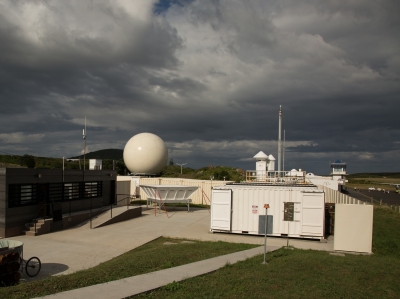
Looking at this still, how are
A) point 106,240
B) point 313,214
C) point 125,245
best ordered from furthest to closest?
point 313,214, point 106,240, point 125,245

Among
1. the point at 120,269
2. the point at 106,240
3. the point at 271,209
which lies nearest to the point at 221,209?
the point at 271,209

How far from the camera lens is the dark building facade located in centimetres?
1634

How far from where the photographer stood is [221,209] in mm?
18094

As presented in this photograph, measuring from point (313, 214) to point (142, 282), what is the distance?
11.0 meters

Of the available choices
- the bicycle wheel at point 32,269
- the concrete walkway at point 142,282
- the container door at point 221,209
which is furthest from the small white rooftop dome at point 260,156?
the bicycle wheel at point 32,269

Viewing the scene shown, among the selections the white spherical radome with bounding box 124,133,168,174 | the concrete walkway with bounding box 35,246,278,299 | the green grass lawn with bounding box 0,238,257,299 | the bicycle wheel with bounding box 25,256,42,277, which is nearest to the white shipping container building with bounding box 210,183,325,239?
the green grass lawn with bounding box 0,238,257,299

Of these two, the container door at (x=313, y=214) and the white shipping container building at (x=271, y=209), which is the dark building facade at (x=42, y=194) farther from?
the container door at (x=313, y=214)

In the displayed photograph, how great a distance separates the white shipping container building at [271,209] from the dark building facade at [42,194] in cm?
844

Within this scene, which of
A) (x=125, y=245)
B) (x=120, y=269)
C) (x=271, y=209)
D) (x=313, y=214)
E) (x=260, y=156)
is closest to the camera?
(x=120, y=269)

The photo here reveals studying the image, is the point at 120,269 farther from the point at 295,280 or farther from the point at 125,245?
the point at 125,245

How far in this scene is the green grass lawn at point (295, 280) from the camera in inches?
288

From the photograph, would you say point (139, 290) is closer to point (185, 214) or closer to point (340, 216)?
point (340, 216)

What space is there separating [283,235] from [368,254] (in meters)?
4.20

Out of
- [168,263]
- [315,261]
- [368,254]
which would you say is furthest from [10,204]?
[368,254]
